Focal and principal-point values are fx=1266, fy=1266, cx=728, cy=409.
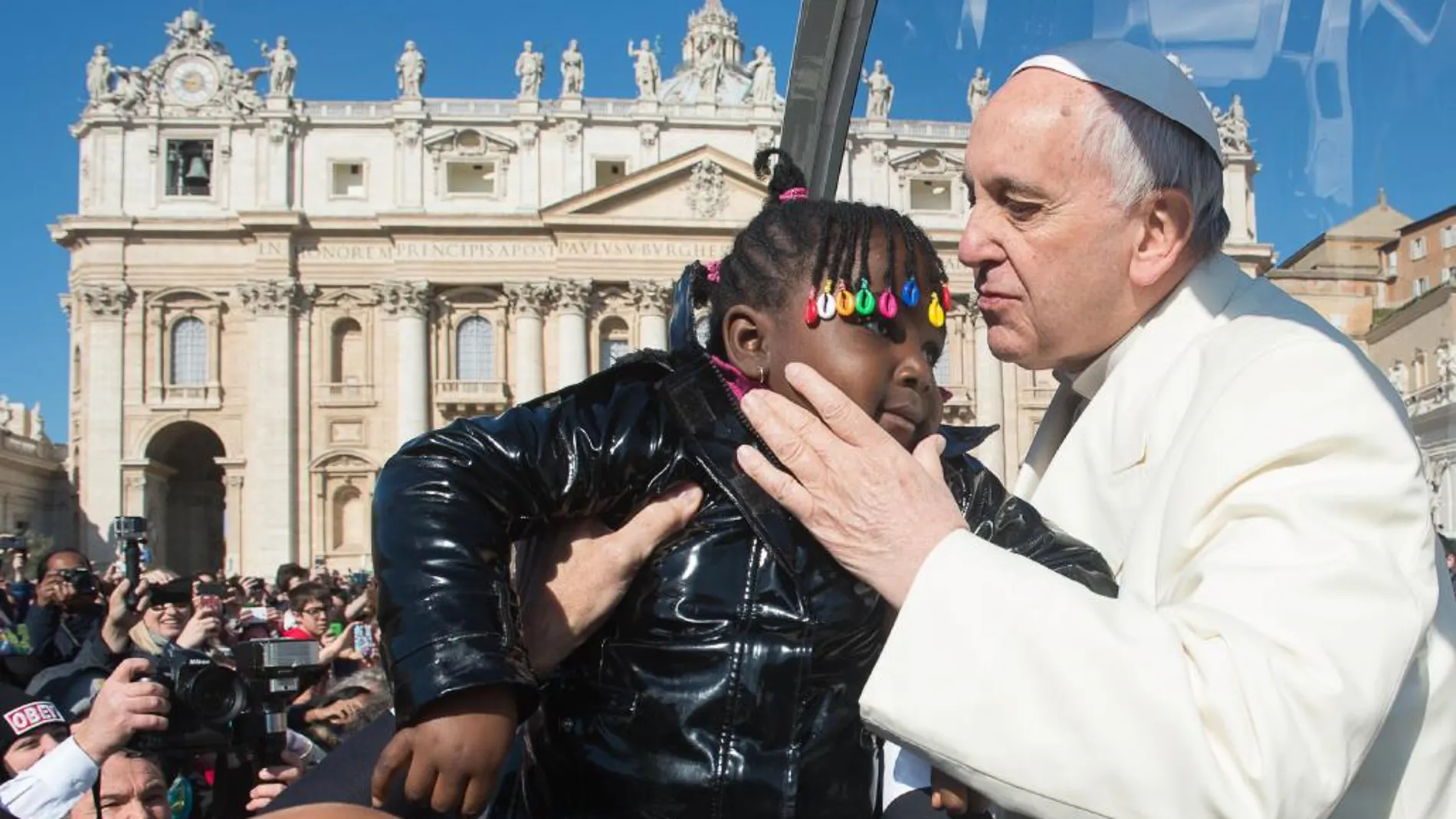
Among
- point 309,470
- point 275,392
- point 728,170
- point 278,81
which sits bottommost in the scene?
point 309,470

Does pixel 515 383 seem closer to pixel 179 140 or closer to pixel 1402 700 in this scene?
pixel 179 140

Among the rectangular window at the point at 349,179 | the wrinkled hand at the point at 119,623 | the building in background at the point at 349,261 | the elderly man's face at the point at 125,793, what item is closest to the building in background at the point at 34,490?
the building in background at the point at 349,261

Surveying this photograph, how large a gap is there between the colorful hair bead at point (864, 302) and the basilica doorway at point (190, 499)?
37.2m

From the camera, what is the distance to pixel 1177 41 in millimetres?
1767

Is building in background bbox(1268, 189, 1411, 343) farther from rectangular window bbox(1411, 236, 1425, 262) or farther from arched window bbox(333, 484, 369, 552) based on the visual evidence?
arched window bbox(333, 484, 369, 552)

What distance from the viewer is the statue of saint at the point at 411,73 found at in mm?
36625

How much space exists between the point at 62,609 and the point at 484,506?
21.0ft

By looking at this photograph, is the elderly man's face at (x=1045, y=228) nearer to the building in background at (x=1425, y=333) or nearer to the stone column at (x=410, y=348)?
the building in background at (x=1425, y=333)

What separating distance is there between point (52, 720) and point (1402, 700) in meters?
3.46

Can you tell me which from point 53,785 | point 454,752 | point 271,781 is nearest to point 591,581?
point 454,752

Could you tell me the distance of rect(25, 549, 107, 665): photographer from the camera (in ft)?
20.7

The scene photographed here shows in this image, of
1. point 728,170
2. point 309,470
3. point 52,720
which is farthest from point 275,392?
point 52,720

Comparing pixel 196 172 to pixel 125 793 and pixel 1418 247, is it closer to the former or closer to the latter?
pixel 125 793

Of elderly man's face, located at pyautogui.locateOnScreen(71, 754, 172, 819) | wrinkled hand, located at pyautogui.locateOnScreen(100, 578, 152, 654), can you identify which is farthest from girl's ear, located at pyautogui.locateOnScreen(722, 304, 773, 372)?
wrinkled hand, located at pyautogui.locateOnScreen(100, 578, 152, 654)
